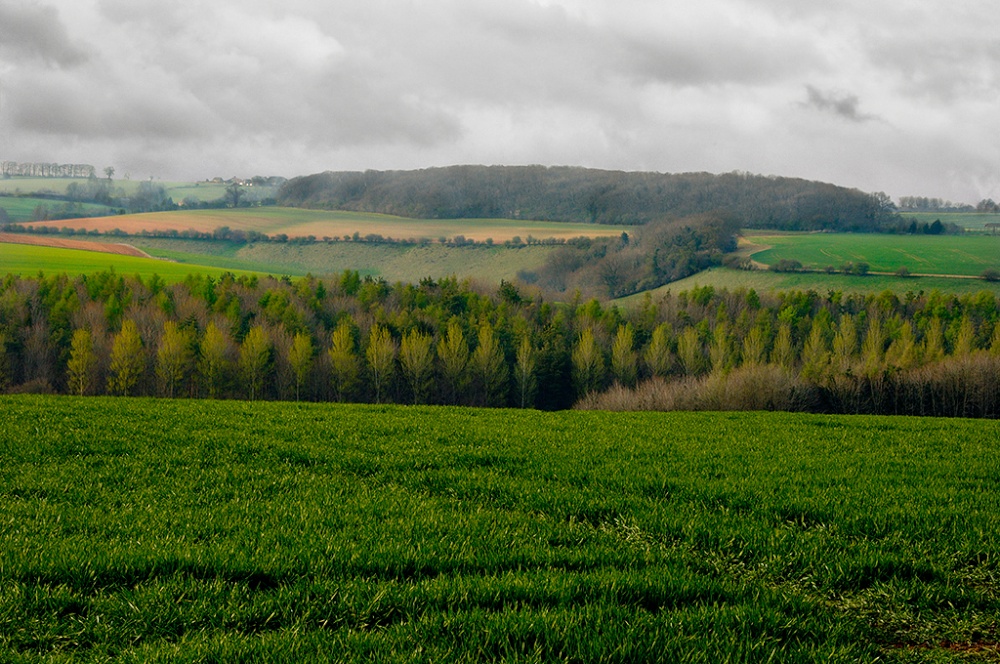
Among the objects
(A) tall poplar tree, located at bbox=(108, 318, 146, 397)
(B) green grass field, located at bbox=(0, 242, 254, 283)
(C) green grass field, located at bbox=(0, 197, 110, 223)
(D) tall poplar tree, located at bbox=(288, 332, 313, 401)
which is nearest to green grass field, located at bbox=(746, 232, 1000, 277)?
(D) tall poplar tree, located at bbox=(288, 332, 313, 401)

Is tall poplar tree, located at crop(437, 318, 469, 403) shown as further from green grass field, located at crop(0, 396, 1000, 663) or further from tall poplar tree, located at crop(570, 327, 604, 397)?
green grass field, located at crop(0, 396, 1000, 663)

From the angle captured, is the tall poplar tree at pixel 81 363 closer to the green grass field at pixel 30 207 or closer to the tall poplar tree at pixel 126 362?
the tall poplar tree at pixel 126 362

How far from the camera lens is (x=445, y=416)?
70.5ft

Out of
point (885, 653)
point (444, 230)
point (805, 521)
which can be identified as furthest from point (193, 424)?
point (444, 230)

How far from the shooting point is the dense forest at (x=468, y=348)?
2657 inches

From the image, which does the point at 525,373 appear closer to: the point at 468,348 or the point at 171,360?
the point at 468,348

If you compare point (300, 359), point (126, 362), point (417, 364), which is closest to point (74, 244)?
point (126, 362)

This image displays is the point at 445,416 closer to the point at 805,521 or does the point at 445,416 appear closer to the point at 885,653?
the point at 805,521

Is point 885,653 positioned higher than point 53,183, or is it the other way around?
point 53,183

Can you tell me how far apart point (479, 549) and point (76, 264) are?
121 metres

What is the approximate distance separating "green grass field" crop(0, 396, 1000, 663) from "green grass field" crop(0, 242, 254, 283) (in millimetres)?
102139

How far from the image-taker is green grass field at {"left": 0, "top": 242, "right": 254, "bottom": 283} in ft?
347

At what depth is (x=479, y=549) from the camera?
363 inches

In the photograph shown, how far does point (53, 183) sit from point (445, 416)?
676 ft
